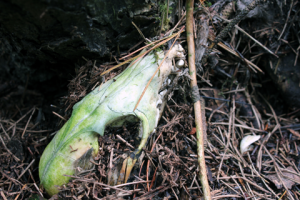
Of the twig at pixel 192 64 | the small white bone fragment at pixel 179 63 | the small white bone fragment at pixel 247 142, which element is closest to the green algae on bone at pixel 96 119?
the small white bone fragment at pixel 179 63

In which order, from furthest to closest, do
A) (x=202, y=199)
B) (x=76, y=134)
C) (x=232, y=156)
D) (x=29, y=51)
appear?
(x=232, y=156) → (x=29, y=51) → (x=202, y=199) → (x=76, y=134)

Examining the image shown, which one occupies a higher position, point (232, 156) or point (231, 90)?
point (231, 90)

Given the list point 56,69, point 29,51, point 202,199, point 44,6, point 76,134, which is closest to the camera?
point 44,6

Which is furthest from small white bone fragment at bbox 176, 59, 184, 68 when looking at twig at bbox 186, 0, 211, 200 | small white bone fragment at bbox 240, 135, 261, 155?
small white bone fragment at bbox 240, 135, 261, 155

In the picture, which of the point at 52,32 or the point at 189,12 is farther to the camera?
the point at 189,12

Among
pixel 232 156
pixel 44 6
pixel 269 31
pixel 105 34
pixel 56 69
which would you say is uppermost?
pixel 44 6

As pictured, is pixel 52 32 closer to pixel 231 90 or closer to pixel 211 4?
pixel 211 4

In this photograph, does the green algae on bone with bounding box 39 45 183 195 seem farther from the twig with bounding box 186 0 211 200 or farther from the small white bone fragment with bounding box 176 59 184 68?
the twig with bounding box 186 0 211 200

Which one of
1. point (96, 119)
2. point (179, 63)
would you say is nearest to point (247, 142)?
point (179, 63)

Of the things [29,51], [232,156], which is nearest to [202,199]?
[232,156]
